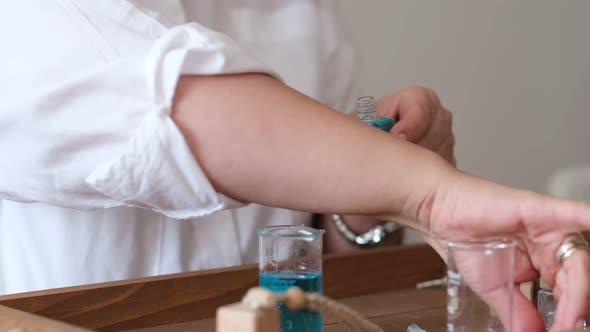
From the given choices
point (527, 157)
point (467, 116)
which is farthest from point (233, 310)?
point (527, 157)

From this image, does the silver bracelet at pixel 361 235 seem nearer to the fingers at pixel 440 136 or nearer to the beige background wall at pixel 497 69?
the fingers at pixel 440 136

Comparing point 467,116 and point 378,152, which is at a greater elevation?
point 467,116

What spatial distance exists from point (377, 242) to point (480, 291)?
1.64ft

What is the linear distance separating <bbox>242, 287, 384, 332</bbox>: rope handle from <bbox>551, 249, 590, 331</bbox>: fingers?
0.12 m

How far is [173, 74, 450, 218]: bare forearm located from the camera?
570 mm

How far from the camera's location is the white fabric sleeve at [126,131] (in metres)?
Answer: 0.58

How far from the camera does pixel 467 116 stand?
1929 millimetres

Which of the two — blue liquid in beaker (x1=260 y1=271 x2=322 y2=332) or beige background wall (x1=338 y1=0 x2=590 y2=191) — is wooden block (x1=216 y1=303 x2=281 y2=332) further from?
beige background wall (x1=338 y1=0 x2=590 y2=191)

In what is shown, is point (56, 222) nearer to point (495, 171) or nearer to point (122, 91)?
point (122, 91)

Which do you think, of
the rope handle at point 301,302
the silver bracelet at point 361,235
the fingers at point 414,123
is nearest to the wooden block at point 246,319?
the rope handle at point 301,302

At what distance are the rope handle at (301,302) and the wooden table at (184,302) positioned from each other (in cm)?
15

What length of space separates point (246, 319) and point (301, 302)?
0.04 metres

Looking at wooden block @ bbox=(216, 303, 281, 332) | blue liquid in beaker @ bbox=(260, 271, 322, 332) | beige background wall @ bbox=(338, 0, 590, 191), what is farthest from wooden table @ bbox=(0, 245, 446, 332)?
beige background wall @ bbox=(338, 0, 590, 191)

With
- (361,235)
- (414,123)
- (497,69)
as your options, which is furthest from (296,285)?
(497,69)
